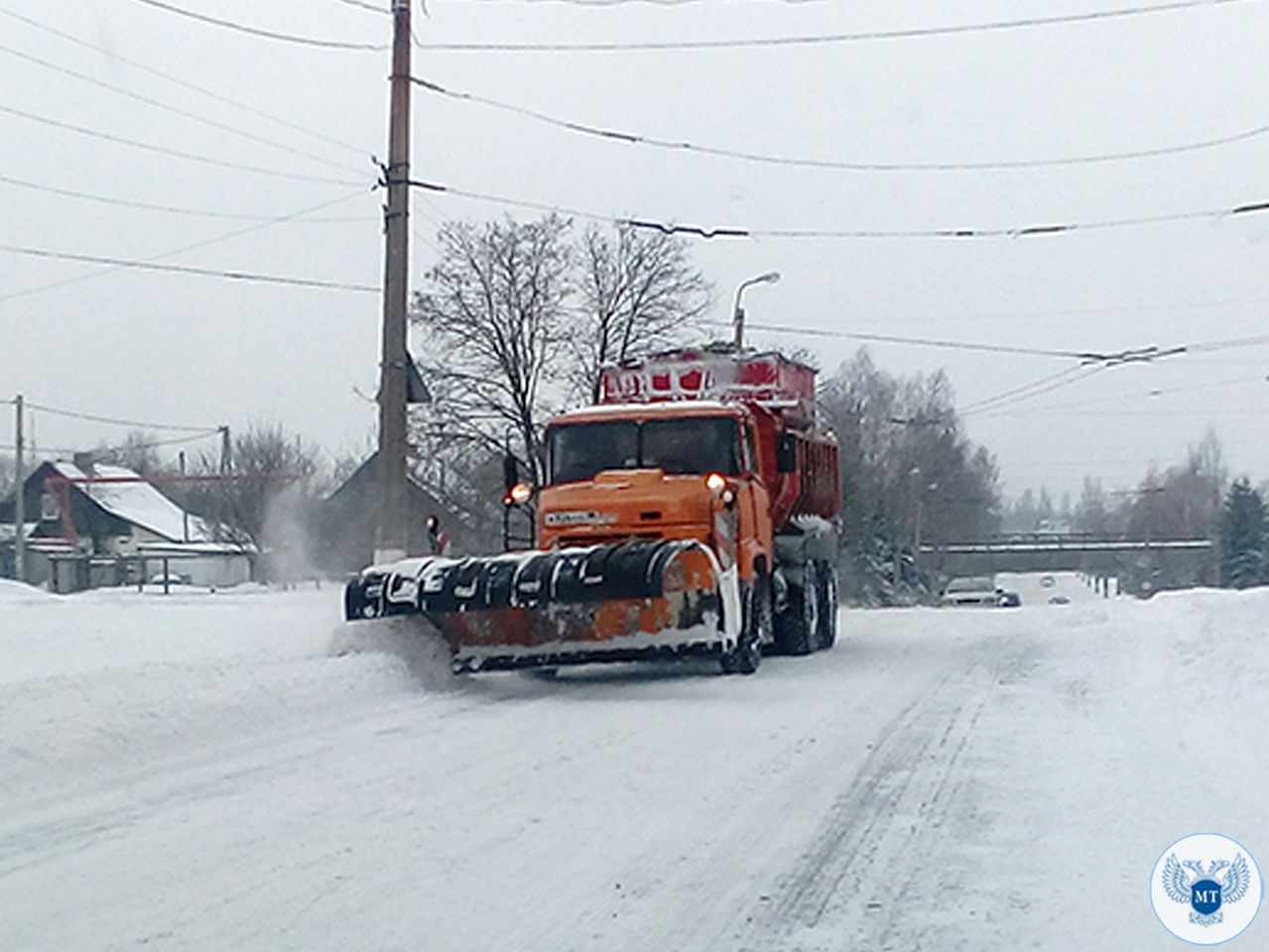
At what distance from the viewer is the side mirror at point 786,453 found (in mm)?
17328

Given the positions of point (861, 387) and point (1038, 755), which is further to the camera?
point (861, 387)

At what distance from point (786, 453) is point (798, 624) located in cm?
221

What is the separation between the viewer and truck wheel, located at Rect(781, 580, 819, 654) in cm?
1809

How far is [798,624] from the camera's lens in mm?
18188

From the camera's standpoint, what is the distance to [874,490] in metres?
57.5

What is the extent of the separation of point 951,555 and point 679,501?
50711 mm

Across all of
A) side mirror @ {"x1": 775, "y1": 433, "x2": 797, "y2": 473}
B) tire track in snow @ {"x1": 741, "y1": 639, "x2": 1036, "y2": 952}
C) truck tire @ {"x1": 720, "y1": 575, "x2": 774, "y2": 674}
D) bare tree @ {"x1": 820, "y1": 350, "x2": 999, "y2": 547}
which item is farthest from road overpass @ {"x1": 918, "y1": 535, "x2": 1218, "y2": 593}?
tire track in snow @ {"x1": 741, "y1": 639, "x2": 1036, "y2": 952}

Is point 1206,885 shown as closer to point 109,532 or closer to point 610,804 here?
point 610,804

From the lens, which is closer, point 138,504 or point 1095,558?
point 1095,558

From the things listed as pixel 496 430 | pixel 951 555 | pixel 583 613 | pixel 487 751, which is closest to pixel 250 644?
pixel 583 613

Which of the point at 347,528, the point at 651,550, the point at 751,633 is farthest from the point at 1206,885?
the point at 347,528

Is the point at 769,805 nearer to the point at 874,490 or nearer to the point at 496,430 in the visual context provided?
the point at 496,430

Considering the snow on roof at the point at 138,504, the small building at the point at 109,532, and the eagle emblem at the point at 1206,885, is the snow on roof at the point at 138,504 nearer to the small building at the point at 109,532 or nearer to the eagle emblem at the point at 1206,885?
the small building at the point at 109,532

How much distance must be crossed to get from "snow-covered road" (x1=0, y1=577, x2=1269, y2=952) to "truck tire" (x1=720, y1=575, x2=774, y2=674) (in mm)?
214
